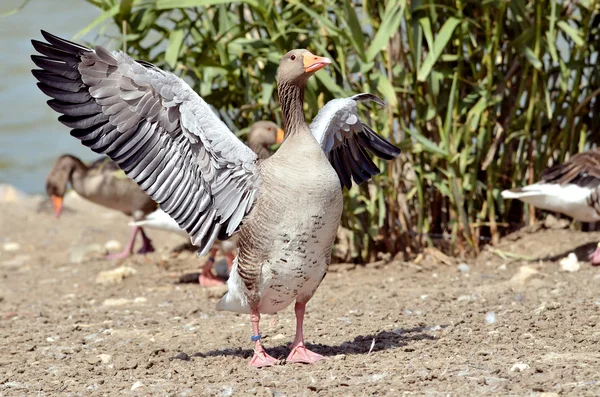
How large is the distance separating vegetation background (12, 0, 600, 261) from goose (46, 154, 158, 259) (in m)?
A: 2.42

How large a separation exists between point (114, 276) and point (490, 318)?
4.35 m

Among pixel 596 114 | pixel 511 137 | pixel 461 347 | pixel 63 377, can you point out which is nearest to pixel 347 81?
pixel 511 137

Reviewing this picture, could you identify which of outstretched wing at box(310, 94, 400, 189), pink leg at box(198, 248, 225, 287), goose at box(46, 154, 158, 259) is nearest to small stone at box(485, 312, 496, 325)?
outstretched wing at box(310, 94, 400, 189)

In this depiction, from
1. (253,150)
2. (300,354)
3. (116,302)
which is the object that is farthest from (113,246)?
(300,354)

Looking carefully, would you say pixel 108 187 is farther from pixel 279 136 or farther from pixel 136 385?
pixel 136 385

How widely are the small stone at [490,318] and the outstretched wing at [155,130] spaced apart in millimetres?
1818

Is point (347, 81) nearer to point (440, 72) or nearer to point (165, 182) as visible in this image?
point (440, 72)

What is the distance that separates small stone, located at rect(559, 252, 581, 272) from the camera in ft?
24.9

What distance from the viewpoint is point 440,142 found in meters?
8.01

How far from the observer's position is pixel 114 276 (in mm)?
8875

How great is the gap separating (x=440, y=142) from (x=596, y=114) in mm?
1611

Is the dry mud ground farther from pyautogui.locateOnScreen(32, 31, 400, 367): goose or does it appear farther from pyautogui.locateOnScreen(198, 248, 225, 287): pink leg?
pyautogui.locateOnScreen(32, 31, 400, 367): goose

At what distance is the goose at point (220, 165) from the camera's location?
487 cm

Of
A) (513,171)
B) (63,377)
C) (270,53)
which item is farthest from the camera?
(513,171)
